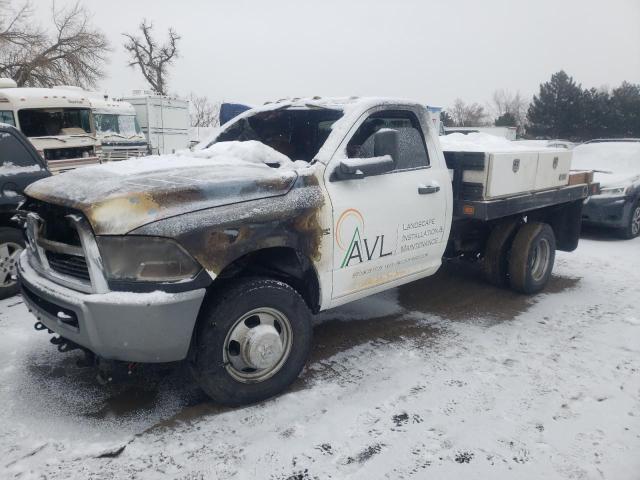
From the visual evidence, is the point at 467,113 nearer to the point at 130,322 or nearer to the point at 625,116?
the point at 625,116

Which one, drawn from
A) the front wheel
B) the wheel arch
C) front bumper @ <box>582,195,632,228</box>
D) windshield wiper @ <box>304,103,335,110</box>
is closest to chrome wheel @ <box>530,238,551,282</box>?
windshield wiper @ <box>304,103,335,110</box>

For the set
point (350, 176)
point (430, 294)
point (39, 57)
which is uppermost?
point (39, 57)

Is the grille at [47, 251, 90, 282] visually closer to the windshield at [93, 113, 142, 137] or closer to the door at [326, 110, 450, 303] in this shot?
the door at [326, 110, 450, 303]

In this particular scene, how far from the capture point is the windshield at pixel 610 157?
970 centimetres

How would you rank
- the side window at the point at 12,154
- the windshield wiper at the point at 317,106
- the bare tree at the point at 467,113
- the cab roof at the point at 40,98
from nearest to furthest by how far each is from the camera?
the windshield wiper at the point at 317,106 < the side window at the point at 12,154 < the cab roof at the point at 40,98 < the bare tree at the point at 467,113

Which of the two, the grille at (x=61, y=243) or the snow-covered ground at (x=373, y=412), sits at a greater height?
the grille at (x=61, y=243)

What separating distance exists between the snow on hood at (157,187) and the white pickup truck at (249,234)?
10mm

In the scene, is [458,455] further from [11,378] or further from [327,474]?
[11,378]

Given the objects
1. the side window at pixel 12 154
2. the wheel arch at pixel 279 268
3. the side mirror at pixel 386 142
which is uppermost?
the side mirror at pixel 386 142

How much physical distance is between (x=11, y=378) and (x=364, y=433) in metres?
2.55

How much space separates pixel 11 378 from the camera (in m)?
3.57

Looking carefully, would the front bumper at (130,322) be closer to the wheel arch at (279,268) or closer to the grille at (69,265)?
the grille at (69,265)

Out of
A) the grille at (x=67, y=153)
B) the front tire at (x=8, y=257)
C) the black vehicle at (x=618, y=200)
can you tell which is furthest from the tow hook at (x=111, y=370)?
the grille at (x=67, y=153)

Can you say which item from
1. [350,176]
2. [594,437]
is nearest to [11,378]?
[350,176]
